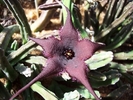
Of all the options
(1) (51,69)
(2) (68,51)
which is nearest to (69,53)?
(2) (68,51)

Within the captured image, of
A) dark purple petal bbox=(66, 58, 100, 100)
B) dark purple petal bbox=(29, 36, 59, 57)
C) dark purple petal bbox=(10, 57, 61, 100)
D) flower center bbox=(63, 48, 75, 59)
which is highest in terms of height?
dark purple petal bbox=(29, 36, 59, 57)

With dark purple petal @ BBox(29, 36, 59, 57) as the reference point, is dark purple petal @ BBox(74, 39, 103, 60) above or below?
below

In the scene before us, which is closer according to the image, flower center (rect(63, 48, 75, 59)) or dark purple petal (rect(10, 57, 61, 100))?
dark purple petal (rect(10, 57, 61, 100))

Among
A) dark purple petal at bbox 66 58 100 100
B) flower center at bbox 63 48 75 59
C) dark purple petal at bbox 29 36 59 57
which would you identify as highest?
dark purple petal at bbox 29 36 59 57

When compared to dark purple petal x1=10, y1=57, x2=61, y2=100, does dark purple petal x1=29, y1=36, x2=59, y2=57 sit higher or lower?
higher

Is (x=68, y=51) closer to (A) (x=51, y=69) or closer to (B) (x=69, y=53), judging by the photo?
(B) (x=69, y=53)

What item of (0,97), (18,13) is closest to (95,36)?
(18,13)
